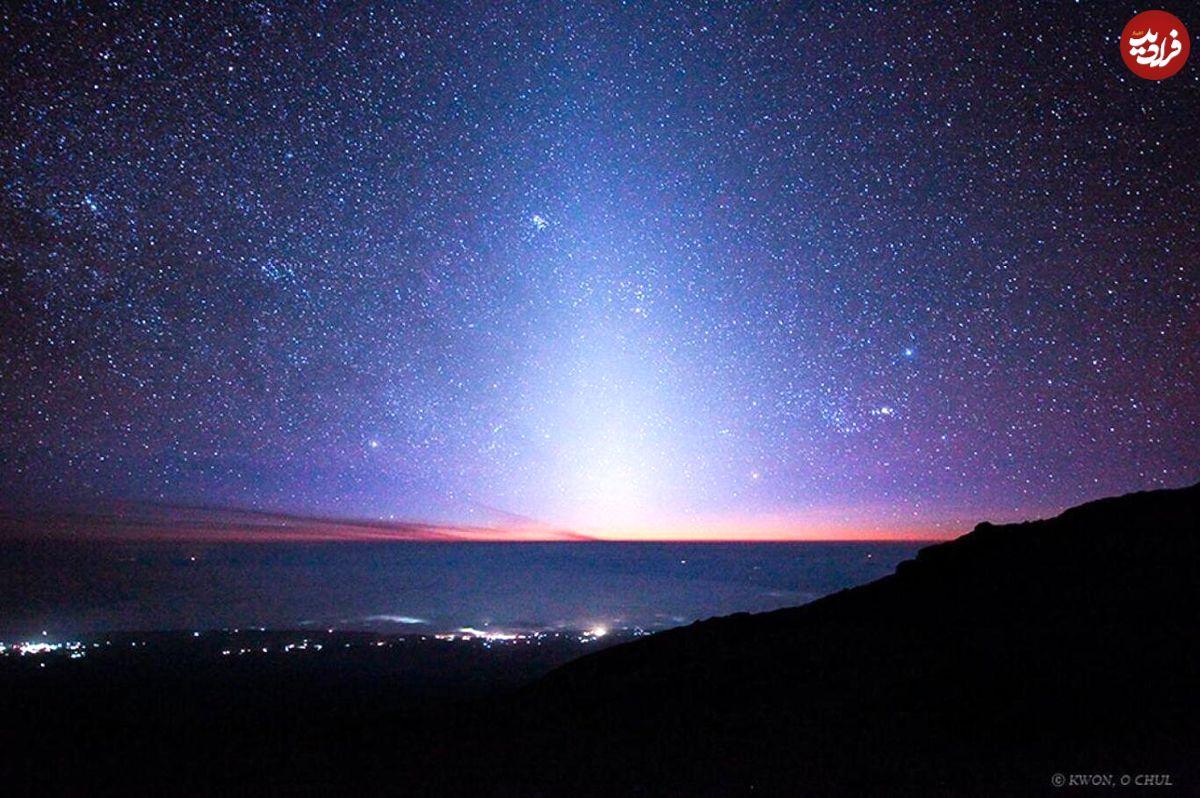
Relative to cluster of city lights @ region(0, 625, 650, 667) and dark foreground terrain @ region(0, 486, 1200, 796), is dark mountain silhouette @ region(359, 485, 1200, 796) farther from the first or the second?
cluster of city lights @ region(0, 625, 650, 667)

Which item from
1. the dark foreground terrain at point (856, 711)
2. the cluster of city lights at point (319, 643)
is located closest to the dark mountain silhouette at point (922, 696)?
the dark foreground terrain at point (856, 711)

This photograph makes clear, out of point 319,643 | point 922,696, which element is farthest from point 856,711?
point 319,643

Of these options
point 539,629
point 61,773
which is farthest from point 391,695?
point 539,629

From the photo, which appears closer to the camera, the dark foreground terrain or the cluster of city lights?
the dark foreground terrain

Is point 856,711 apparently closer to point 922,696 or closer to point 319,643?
point 922,696

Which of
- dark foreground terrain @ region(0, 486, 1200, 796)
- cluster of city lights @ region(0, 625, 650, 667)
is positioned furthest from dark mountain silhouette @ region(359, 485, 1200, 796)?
cluster of city lights @ region(0, 625, 650, 667)

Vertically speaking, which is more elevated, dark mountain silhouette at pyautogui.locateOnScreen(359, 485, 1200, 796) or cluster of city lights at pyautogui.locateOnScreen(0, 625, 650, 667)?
dark mountain silhouette at pyautogui.locateOnScreen(359, 485, 1200, 796)
